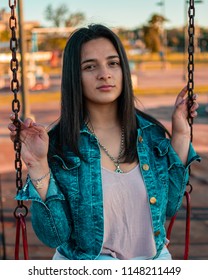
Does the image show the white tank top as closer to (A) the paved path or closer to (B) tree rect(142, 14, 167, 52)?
(A) the paved path

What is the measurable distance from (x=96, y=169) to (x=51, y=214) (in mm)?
237

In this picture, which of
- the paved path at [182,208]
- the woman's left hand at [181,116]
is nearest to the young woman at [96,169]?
the woman's left hand at [181,116]

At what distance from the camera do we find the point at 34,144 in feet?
5.93

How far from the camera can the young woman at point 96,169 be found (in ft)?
6.13

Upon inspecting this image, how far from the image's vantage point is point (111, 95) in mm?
1932

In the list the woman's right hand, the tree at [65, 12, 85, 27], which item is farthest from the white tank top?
the tree at [65, 12, 85, 27]

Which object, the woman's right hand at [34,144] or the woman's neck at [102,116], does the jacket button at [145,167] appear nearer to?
the woman's neck at [102,116]

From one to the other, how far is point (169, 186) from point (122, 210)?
27 centimetres

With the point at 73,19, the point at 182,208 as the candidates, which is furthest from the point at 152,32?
the point at 182,208

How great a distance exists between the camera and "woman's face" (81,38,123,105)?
75.4 inches

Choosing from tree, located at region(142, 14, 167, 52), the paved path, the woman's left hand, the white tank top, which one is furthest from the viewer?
tree, located at region(142, 14, 167, 52)
